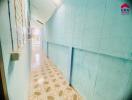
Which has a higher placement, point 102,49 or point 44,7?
point 44,7

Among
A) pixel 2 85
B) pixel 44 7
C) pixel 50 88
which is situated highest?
pixel 44 7

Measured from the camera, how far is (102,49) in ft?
4.97

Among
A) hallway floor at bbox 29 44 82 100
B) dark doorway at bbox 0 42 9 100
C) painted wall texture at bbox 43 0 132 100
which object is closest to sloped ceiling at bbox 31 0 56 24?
painted wall texture at bbox 43 0 132 100

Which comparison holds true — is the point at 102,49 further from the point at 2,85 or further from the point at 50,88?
the point at 50,88

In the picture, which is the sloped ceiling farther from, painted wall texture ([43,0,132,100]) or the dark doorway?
the dark doorway

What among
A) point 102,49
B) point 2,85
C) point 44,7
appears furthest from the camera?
point 44,7

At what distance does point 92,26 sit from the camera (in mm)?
1707

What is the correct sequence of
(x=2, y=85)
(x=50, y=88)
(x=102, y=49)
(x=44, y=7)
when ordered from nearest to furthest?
(x=2, y=85), (x=102, y=49), (x=50, y=88), (x=44, y=7)

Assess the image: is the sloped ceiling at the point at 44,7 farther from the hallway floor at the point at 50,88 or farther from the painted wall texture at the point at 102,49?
the hallway floor at the point at 50,88

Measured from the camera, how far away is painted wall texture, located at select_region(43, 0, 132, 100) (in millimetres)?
1263

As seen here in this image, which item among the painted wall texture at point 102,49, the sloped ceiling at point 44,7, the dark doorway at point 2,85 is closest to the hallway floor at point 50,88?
the painted wall texture at point 102,49

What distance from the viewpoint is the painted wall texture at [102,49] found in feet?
4.14

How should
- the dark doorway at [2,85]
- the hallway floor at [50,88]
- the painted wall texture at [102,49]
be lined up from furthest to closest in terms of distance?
the hallway floor at [50,88]
the painted wall texture at [102,49]
the dark doorway at [2,85]

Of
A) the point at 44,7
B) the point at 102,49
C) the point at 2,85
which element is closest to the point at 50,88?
the point at 102,49
